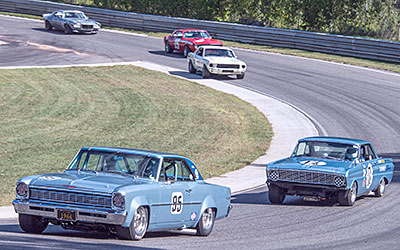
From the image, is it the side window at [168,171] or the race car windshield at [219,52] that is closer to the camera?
the side window at [168,171]

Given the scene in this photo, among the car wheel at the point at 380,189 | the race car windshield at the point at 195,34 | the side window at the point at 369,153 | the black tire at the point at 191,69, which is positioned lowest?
the black tire at the point at 191,69

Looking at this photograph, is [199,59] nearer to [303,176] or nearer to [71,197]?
[303,176]

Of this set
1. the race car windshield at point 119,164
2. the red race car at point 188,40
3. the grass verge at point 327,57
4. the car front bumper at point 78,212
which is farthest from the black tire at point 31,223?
the red race car at point 188,40

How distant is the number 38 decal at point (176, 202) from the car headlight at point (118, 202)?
1.38 metres

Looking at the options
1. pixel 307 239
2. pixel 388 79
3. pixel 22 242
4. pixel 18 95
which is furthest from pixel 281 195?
pixel 388 79

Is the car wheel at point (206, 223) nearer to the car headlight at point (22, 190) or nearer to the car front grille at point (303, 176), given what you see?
the car headlight at point (22, 190)

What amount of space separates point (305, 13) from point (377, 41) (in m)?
8.77

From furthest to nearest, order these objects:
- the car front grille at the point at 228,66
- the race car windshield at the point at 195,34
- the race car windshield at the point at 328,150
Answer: the race car windshield at the point at 195,34 < the car front grille at the point at 228,66 < the race car windshield at the point at 328,150

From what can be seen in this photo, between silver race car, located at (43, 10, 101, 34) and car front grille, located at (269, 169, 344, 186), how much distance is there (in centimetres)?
3355

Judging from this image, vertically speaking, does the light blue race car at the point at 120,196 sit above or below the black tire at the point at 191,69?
above

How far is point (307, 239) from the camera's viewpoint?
11078mm

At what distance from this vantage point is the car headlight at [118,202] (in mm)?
9359

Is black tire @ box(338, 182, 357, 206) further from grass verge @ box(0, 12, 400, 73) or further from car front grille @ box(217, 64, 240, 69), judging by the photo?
grass verge @ box(0, 12, 400, 73)

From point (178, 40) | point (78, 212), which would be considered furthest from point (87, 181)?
point (178, 40)
